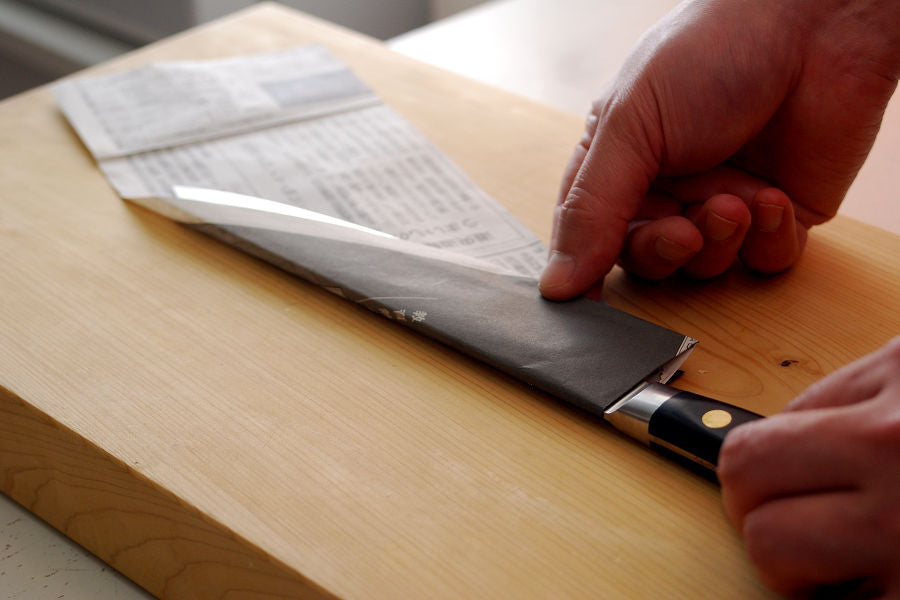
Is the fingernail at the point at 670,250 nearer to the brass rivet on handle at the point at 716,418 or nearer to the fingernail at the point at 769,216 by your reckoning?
the fingernail at the point at 769,216

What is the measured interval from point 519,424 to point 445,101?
1.55ft

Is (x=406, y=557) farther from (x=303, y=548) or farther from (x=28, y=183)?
(x=28, y=183)

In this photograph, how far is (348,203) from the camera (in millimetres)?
699

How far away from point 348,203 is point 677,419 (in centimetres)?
35

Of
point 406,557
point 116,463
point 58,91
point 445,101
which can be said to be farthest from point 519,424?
point 58,91

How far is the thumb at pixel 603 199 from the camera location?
1.86ft

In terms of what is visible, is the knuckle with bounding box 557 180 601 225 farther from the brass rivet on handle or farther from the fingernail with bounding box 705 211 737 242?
the brass rivet on handle

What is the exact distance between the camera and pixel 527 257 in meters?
0.63

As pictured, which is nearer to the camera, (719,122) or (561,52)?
(719,122)

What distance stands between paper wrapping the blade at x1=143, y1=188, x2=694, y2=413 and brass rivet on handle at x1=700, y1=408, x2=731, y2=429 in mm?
54

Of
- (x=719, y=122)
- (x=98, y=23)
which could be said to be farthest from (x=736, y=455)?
(x=98, y=23)

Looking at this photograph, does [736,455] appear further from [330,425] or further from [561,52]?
[561,52]

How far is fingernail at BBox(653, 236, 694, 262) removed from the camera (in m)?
0.57

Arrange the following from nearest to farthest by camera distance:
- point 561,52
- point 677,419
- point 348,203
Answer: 1. point 677,419
2. point 348,203
3. point 561,52
